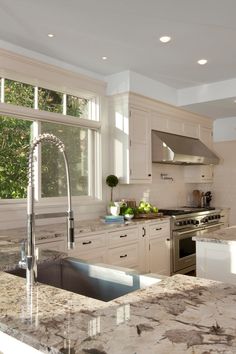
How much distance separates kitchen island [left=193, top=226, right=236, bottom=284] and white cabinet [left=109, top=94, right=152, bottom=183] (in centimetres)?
190

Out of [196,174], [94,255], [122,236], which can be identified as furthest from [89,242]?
[196,174]

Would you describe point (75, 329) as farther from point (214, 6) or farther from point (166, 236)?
point (166, 236)

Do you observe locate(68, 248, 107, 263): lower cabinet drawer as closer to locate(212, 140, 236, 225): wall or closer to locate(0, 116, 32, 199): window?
locate(0, 116, 32, 199): window

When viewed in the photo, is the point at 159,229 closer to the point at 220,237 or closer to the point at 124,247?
the point at 124,247

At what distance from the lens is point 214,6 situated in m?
2.76

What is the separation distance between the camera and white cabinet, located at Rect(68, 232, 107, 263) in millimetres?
3255

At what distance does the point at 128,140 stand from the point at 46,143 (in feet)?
3.59

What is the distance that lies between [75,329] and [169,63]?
3760 millimetres

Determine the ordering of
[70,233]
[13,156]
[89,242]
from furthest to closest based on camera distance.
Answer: [13,156] → [89,242] → [70,233]

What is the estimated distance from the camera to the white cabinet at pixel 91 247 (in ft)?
10.7

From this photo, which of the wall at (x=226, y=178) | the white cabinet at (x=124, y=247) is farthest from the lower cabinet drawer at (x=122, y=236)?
the wall at (x=226, y=178)

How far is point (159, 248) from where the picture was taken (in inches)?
170

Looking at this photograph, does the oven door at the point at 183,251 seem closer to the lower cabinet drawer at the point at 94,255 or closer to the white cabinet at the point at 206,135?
the lower cabinet drawer at the point at 94,255

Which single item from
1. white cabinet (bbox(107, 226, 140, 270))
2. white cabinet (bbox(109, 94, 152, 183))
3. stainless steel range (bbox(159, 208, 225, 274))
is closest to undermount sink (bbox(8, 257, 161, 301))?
white cabinet (bbox(107, 226, 140, 270))
